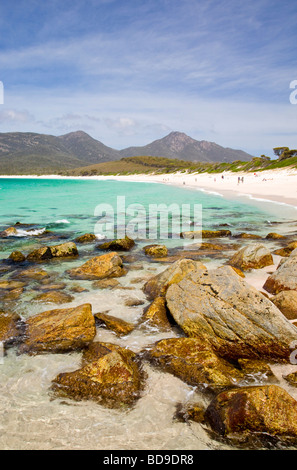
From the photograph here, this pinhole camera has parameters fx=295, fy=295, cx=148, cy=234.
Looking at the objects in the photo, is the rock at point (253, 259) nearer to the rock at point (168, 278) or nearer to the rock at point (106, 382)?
the rock at point (168, 278)

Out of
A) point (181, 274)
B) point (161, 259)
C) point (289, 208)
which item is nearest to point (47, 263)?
point (161, 259)

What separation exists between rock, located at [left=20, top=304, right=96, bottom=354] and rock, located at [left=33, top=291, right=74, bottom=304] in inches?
53.4

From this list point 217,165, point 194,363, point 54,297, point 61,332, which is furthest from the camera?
point 217,165

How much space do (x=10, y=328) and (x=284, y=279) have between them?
22.3 feet

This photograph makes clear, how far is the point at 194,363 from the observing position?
5117mm

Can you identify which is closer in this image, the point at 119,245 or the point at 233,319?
the point at 233,319

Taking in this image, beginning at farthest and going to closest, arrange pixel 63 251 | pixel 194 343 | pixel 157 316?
pixel 63 251 < pixel 157 316 < pixel 194 343

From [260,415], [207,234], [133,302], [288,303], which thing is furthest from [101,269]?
[207,234]

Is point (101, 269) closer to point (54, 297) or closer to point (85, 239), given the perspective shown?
point (54, 297)

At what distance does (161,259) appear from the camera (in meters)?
11.8

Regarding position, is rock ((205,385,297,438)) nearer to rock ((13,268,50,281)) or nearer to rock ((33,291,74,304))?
rock ((33,291,74,304))

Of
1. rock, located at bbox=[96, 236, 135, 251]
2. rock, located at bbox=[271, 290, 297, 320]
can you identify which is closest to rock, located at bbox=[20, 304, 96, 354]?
rock, located at bbox=[271, 290, 297, 320]

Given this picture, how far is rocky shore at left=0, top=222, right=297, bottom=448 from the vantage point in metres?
3.87

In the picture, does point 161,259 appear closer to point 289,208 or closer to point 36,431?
point 36,431
